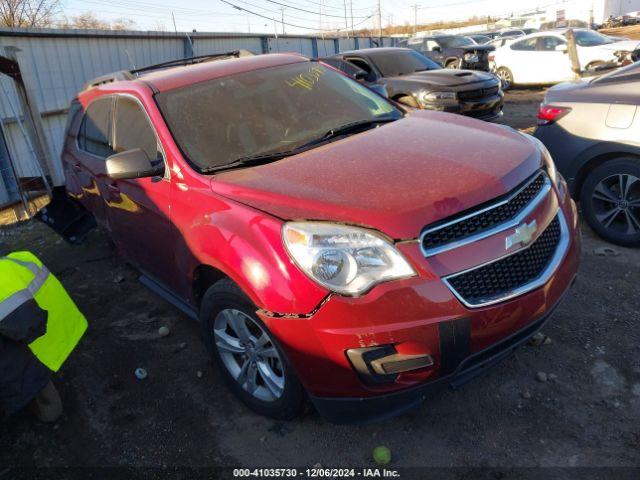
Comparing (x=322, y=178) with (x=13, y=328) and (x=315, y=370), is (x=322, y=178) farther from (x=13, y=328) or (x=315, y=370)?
(x=13, y=328)

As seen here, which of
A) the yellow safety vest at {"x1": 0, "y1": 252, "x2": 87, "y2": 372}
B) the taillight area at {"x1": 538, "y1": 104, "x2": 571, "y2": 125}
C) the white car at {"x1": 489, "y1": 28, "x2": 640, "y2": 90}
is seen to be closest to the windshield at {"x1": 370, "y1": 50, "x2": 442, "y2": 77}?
the taillight area at {"x1": 538, "y1": 104, "x2": 571, "y2": 125}

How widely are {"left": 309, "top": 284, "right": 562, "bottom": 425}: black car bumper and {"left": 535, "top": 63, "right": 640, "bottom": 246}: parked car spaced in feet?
8.22

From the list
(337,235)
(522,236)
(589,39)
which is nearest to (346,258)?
(337,235)

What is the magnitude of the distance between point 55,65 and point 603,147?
29.9 feet

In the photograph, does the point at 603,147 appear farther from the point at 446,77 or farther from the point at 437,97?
the point at 446,77

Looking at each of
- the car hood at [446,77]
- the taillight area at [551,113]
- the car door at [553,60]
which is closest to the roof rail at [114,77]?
the taillight area at [551,113]

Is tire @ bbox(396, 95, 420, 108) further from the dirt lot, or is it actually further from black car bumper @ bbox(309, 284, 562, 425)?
black car bumper @ bbox(309, 284, 562, 425)

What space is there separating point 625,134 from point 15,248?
651 centimetres

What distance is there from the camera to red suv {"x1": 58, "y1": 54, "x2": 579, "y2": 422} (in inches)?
81.4

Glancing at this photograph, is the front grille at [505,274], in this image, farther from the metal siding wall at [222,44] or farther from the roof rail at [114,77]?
the metal siding wall at [222,44]

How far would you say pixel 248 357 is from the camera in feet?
8.79

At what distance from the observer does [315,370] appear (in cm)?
217

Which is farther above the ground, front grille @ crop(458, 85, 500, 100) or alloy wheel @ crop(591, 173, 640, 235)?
front grille @ crop(458, 85, 500, 100)

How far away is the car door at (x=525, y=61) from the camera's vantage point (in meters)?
14.4
